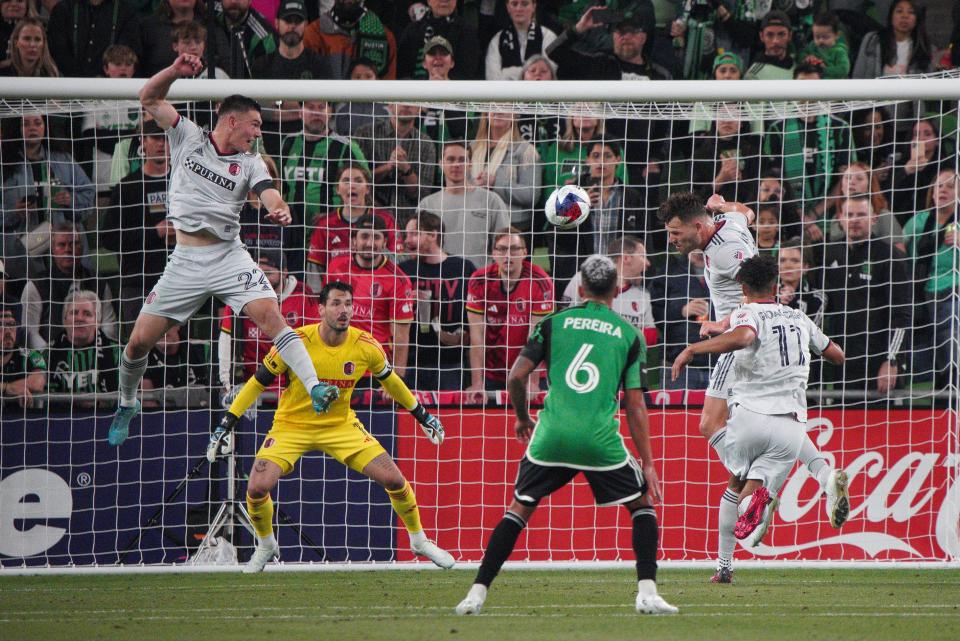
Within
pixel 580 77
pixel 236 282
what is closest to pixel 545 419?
pixel 236 282

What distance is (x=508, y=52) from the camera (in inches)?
549

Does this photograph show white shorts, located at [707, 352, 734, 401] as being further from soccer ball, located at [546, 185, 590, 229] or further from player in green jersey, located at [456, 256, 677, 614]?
player in green jersey, located at [456, 256, 677, 614]

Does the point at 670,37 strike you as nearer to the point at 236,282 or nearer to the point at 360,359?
the point at 360,359

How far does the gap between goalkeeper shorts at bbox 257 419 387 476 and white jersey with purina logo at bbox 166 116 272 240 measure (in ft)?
6.43

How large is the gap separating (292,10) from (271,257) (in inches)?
116

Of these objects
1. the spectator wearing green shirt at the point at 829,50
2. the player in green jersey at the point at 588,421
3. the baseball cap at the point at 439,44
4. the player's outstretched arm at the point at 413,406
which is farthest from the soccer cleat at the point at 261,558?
the spectator wearing green shirt at the point at 829,50

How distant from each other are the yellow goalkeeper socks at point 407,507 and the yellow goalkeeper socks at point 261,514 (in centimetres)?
97

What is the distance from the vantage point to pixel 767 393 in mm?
9000

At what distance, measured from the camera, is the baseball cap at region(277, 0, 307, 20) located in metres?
13.3

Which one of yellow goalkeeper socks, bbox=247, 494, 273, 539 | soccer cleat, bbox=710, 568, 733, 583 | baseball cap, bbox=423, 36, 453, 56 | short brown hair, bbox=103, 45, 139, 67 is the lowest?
soccer cleat, bbox=710, 568, 733, 583

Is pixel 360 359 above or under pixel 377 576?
above

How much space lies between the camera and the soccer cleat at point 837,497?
8.79m

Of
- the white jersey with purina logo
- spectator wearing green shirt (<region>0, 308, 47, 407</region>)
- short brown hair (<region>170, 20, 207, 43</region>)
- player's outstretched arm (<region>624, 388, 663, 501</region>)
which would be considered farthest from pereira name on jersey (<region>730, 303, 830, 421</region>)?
short brown hair (<region>170, 20, 207, 43</region>)

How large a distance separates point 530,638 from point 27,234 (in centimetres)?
735
